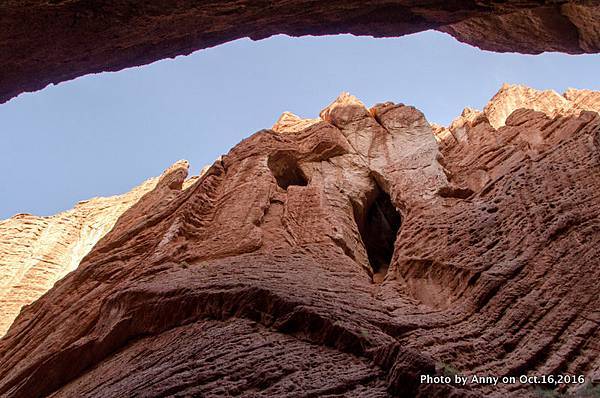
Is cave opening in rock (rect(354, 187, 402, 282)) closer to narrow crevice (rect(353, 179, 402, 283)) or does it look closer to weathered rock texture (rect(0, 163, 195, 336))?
narrow crevice (rect(353, 179, 402, 283))

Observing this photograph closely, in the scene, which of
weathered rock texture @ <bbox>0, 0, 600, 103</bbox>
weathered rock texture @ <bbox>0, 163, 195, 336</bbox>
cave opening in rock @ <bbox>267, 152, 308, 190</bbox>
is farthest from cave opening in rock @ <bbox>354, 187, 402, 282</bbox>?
weathered rock texture @ <bbox>0, 163, 195, 336</bbox>

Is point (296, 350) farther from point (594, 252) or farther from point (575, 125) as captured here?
point (575, 125)

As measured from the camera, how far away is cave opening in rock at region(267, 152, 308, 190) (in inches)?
770

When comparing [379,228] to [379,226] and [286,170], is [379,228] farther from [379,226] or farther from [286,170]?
[286,170]

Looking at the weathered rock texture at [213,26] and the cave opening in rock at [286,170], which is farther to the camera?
the cave opening in rock at [286,170]

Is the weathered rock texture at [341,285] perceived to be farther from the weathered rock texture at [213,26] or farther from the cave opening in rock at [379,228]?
the weathered rock texture at [213,26]

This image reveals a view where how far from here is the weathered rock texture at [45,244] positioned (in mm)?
21016

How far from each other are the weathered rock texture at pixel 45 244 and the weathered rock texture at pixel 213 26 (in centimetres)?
1237

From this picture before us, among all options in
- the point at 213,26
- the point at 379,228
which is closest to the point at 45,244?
the point at 379,228

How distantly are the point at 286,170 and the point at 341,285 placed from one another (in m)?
9.15

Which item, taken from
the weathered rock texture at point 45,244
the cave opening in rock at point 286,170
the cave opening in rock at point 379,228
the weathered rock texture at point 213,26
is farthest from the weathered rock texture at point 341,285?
the weathered rock texture at point 45,244

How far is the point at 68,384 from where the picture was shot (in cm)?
1058

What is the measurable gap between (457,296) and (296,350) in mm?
3854

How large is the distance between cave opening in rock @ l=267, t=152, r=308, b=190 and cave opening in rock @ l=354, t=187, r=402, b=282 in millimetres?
2453
